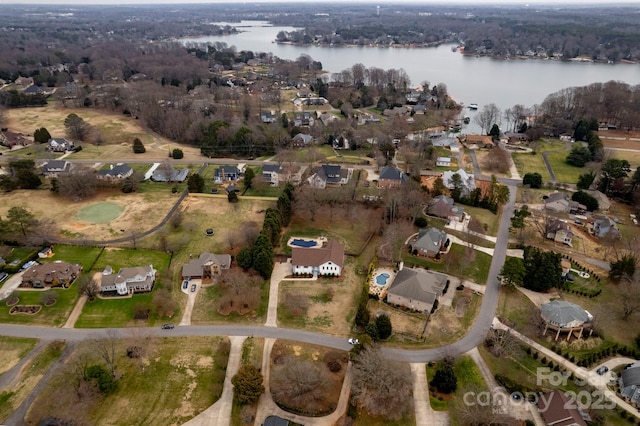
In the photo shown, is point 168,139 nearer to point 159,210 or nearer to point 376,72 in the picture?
point 159,210

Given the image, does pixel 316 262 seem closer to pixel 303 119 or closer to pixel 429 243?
pixel 429 243

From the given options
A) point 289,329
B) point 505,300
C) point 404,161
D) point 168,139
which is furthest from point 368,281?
point 168,139

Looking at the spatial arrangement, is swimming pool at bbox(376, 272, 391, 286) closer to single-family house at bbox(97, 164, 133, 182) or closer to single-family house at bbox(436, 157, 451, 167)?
single-family house at bbox(436, 157, 451, 167)

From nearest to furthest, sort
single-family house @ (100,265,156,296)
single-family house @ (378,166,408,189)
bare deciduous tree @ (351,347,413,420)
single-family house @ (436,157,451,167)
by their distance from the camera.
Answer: bare deciduous tree @ (351,347,413,420) → single-family house @ (100,265,156,296) → single-family house @ (378,166,408,189) → single-family house @ (436,157,451,167)

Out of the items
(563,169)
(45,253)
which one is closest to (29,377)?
(45,253)

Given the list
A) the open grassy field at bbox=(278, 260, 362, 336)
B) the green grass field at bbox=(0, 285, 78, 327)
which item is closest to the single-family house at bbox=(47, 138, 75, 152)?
the green grass field at bbox=(0, 285, 78, 327)

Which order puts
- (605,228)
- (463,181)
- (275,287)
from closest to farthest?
(275,287) < (605,228) < (463,181)
